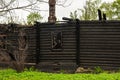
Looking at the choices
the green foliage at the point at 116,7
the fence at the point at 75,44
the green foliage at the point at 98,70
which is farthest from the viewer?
the green foliage at the point at 116,7

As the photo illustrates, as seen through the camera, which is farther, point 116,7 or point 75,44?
point 116,7

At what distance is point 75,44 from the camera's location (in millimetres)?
21297

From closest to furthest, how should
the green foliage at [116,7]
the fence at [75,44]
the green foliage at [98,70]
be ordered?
the green foliage at [98,70], the fence at [75,44], the green foliage at [116,7]

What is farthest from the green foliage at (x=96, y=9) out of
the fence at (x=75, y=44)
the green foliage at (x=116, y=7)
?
the fence at (x=75, y=44)

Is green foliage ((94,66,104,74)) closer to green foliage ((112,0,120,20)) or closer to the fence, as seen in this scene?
the fence

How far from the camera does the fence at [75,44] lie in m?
20.3

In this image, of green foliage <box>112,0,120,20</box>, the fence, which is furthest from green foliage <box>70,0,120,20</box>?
the fence

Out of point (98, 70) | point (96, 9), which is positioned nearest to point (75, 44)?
point (98, 70)

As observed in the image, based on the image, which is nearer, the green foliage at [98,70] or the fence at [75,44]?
the green foliage at [98,70]

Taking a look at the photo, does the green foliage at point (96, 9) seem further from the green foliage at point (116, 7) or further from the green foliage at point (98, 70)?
the green foliage at point (98, 70)

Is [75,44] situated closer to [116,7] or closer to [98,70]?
[98,70]

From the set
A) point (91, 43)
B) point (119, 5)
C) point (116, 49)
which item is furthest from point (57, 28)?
point (119, 5)

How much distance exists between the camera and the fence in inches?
801

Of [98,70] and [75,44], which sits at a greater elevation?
[75,44]
